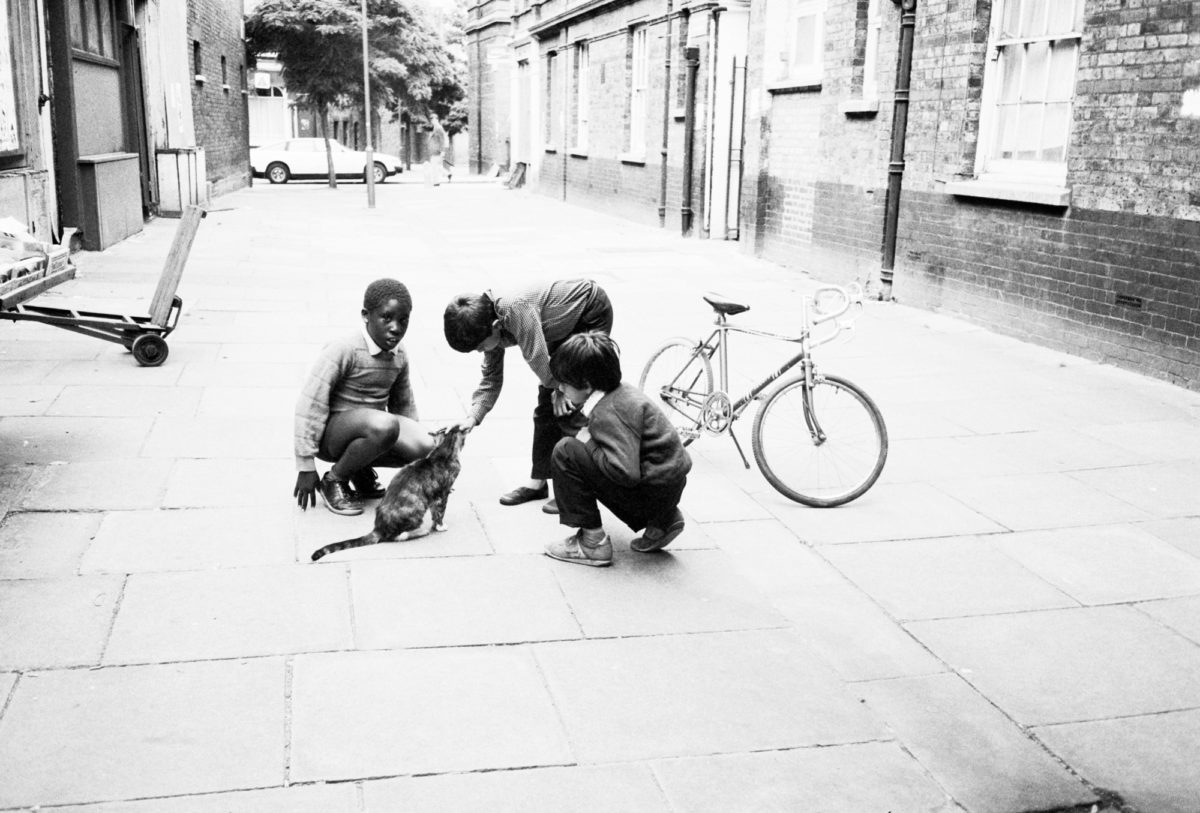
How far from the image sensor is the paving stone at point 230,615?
12.8ft

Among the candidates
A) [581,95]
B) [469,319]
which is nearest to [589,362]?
[469,319]

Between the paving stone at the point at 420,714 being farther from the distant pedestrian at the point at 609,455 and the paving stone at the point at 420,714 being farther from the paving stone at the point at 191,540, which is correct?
the paving stone at the point at 191,540

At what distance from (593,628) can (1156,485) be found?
3443 mm

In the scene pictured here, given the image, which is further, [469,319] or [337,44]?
[337,44]

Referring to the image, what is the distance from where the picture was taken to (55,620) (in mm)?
4059

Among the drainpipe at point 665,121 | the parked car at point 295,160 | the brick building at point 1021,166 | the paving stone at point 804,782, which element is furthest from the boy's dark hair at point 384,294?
the parked car at point 295,160

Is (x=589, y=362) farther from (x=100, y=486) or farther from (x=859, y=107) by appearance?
(x=859, y=107)

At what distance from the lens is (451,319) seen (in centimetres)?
485

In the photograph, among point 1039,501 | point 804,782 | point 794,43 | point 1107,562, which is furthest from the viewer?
point 794,43

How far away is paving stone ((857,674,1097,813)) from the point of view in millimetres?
3199

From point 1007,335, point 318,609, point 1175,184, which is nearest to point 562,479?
point 318,609

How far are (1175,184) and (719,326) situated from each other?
411cm

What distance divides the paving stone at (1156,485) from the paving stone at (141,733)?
4.17 m

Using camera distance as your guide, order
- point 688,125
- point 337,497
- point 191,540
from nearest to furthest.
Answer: point 191,540 → point 337,497 → point 688,125
